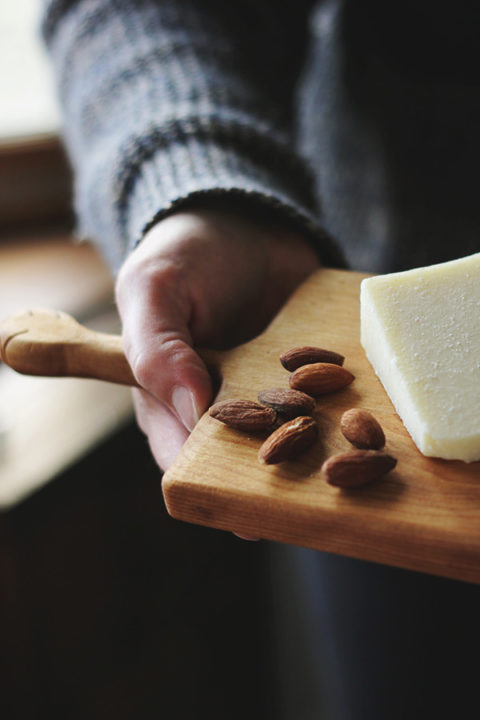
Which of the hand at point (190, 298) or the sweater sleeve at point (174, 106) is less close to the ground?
the sweater sleeve at point (174, 106)

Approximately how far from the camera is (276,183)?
88 cm

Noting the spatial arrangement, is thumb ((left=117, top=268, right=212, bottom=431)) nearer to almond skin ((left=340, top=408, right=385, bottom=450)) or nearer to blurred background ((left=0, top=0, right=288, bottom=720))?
almond skin ((left=340, top=408, right=385, bottom=450))

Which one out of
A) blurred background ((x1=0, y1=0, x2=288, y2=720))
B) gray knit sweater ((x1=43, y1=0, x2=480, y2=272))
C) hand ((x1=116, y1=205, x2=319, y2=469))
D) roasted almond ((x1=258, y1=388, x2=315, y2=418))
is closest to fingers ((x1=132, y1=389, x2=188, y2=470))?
hand ((x1=116, y1=205, x2=319, y2=469))

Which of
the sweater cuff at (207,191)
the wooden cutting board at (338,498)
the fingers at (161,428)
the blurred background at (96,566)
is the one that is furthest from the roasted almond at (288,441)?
the blurred background at (96,566)

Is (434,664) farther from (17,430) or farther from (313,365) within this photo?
(17,430)

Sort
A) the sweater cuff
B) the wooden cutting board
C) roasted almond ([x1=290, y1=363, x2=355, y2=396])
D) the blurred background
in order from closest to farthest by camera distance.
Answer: the wooden cutting board
roasted almond ([x1=290, y1=363, x2=355, y2=396])
the sweater cuff
the blurred background

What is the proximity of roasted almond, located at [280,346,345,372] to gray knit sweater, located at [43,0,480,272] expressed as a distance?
0.21 meters

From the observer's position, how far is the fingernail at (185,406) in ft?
2.01

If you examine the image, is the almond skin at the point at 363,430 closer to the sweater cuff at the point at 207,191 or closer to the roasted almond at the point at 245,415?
the roasted almond at the point at 245,415

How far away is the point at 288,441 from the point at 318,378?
8 cm

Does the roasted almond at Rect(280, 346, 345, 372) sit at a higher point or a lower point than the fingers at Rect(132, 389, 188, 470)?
higher

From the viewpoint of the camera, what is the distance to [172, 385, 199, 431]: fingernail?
0.61 metres

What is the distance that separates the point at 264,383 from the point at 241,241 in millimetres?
215

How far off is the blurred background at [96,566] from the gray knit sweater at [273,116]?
243 mm
